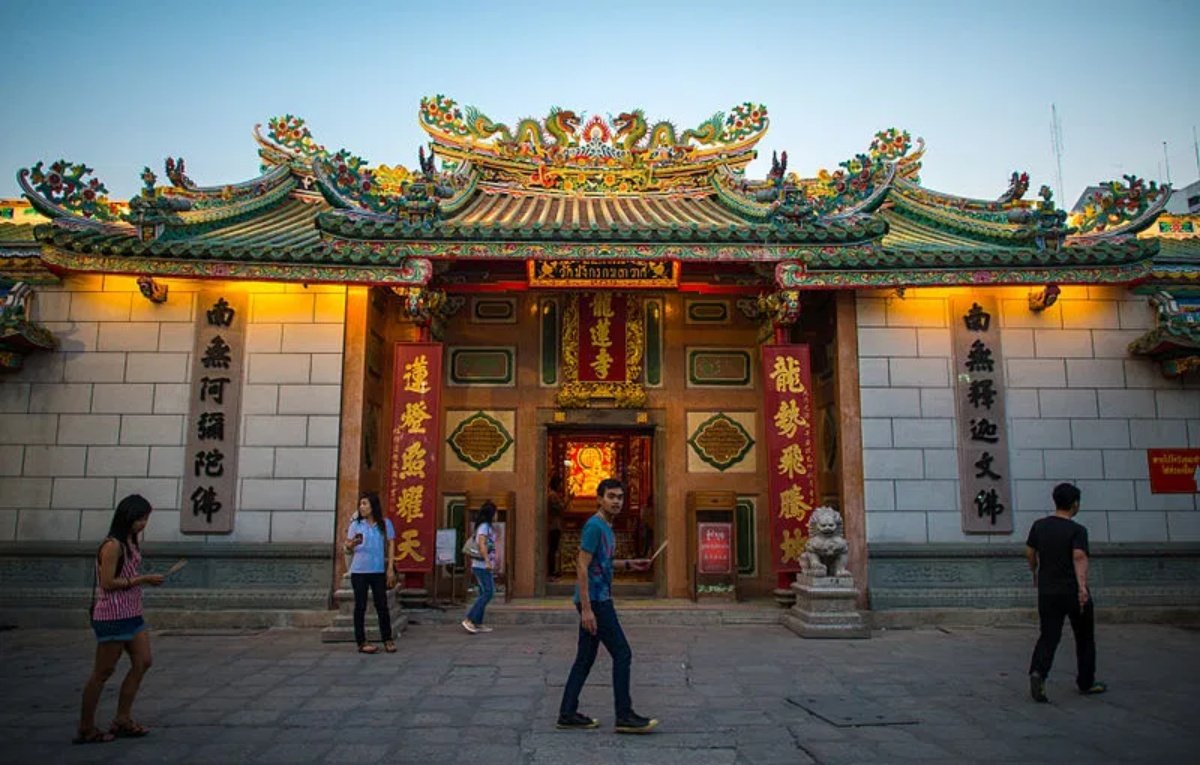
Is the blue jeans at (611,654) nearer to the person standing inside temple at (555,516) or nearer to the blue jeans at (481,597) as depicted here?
the blue jeans at (481,597)

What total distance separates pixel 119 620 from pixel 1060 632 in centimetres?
569

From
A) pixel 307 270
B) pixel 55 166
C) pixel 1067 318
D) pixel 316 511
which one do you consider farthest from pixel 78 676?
pixel 1067 318

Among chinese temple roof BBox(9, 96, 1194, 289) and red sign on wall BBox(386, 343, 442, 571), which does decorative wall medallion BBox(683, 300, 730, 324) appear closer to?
chinese temple roof BBox(9, 96, 1194, 289)

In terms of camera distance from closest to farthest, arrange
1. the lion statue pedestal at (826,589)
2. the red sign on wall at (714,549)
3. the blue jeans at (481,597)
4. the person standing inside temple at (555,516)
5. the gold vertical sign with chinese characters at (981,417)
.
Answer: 1. the lion statue pedestal at (826,589)
2. the blue jeans at (481,597)
3. the gold vertical sign with chinese characters at (981,417)
4. the red sign on wall at (714,549)
5. the person standing inside temple at (555,516)

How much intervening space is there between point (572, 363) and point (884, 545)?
4.30m

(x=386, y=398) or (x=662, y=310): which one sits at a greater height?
(x=662, y=310)

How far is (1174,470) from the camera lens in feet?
28.3

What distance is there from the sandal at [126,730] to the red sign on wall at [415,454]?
4010 millimetres

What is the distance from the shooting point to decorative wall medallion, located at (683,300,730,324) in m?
10.2

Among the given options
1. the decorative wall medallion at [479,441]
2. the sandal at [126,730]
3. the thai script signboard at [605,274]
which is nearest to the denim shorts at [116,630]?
the sandal at [126,730]

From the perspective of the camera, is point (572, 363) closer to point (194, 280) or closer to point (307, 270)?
point (307, 270)

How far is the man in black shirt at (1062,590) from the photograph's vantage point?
5.04 m

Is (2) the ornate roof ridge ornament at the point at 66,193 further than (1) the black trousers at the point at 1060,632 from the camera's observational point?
Yes

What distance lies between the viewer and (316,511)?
27.4 feet
